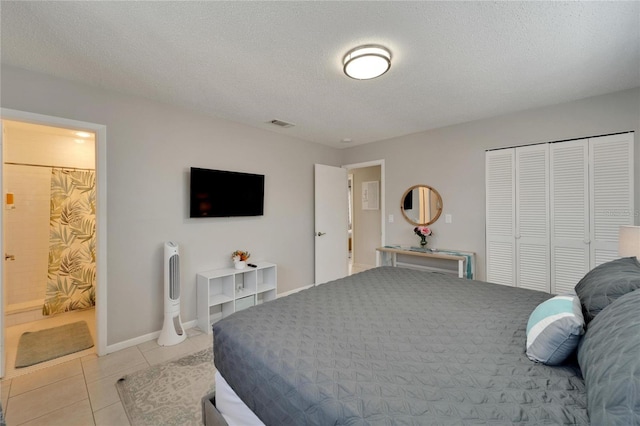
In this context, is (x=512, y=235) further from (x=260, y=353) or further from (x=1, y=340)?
(x=1, y=340)

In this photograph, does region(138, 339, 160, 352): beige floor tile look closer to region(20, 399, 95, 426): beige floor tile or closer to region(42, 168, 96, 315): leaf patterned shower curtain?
region(20, 399, 95, 426): beige floor tile

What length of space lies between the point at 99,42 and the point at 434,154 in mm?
3696

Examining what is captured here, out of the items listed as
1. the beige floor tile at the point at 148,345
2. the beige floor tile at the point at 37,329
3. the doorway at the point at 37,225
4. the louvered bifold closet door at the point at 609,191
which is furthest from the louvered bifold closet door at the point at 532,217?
the doorway at the point at 37,225

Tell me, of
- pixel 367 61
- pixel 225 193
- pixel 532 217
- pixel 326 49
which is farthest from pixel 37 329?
pixel 532 217

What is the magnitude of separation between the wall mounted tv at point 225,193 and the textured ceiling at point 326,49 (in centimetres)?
80

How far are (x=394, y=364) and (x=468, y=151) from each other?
3.21 meters

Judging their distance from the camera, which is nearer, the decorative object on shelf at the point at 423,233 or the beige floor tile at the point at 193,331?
the beige floor tile at the point at 193,331

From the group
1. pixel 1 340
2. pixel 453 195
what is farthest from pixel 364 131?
pixel 1 340

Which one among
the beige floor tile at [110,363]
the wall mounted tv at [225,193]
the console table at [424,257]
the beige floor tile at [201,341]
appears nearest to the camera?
the beige floor tile at [110,363]

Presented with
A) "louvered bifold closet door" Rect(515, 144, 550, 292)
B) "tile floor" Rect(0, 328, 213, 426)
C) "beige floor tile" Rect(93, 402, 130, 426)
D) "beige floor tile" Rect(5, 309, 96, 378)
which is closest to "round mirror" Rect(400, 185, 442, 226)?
"louvered bifold closet door" Rect(515, 144, 550, 292)

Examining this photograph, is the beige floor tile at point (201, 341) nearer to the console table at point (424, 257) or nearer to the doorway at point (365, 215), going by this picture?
the console table at point (424, 257)

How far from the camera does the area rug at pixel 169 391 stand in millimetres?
1753

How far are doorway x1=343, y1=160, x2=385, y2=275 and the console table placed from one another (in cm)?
131

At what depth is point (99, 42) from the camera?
1.82 m
